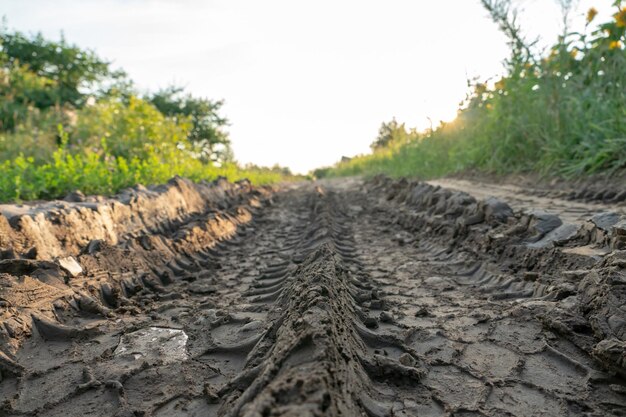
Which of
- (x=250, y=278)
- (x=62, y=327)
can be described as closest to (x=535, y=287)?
(x=250, y=278)

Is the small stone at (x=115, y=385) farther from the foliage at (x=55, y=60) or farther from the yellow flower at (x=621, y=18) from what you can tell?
the foliage at (x=55, y=60)

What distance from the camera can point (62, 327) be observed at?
1908mm

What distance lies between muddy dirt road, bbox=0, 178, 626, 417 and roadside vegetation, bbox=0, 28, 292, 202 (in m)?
1.61

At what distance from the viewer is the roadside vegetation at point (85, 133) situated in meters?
4.98

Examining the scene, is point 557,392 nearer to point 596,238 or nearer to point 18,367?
point 596,238

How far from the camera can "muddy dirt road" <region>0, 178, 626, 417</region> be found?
1.31 m

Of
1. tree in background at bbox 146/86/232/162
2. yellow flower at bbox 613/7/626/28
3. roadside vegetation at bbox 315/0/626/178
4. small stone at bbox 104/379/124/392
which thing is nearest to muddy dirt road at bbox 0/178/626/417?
small stone at bbox 104/379/124/392

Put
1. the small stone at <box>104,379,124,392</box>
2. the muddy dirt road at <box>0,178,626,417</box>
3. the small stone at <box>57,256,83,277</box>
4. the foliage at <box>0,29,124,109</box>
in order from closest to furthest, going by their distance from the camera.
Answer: the muddy dirt road at <box>0,178,626,417</box> < the small stone at <box>104,379,124,392</box> < the small stone at <box>57,256,83,277</box> < the foliage at <box>0,29,124,109</box>

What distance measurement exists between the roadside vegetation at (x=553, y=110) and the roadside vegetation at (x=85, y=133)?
4.83 m

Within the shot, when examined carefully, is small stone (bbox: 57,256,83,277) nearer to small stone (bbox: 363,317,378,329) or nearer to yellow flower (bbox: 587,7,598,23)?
small stone (bbox: 363,317,378,329)

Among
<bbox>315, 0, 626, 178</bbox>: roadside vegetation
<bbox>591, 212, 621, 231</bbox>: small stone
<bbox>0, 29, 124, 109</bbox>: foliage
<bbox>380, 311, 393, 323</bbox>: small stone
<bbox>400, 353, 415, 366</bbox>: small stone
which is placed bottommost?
<bbox>400, 353, 415, 366</bbox>: small stone

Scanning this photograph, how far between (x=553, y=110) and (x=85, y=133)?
8.05m

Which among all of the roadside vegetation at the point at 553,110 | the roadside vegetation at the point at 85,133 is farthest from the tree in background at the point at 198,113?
the roadside vegetation at the point at 553,110

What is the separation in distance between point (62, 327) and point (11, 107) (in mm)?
12940
